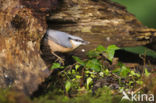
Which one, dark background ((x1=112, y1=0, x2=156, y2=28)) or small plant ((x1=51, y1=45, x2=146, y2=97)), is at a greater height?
dark background ((x1=112, y1=0, x2=156, y2=28))

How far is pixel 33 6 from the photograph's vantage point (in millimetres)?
2707

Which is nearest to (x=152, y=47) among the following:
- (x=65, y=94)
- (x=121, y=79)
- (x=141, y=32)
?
(x=141, y=32)

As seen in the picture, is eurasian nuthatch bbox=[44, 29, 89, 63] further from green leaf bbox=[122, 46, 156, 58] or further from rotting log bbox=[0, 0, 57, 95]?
green leaf bbox=[122, 46, 156, 58]

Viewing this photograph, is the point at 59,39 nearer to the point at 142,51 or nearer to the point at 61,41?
the point at 61,41

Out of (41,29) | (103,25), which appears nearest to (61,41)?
(41,29)

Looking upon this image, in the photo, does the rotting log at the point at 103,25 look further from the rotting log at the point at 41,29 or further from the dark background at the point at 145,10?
the dark background at the point at 145,10

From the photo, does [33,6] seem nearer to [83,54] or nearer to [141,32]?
[83,54]

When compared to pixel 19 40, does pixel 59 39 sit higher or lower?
lower

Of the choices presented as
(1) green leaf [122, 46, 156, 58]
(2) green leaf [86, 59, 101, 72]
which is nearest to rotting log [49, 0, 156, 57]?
(1) green leaf [122, 46, 156, 58]

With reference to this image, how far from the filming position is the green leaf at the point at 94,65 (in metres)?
2.78

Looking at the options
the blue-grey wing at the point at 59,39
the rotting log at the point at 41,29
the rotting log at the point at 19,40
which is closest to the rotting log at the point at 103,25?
the rotting log at the point at 41,29

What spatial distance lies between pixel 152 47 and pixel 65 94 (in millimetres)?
1770

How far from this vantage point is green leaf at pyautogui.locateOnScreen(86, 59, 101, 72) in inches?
109

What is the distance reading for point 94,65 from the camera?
9.23 ft
